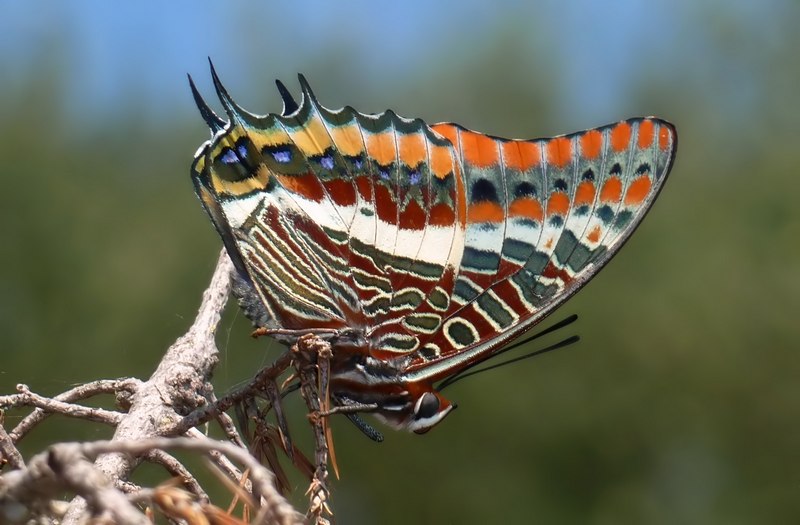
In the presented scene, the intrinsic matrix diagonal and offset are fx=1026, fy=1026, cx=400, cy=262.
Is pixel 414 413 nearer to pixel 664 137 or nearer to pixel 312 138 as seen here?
pixel 312 138

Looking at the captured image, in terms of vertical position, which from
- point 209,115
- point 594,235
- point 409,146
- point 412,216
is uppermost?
point 209,115

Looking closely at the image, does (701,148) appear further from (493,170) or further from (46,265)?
(493,170)

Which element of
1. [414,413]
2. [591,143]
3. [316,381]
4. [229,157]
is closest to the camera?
[316,381]

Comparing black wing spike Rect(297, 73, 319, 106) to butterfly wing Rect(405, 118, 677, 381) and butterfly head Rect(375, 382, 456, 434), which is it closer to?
butterfly wing Rect(405, 118, 677, 381)

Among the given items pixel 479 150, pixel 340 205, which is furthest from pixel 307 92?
pixel 479 150

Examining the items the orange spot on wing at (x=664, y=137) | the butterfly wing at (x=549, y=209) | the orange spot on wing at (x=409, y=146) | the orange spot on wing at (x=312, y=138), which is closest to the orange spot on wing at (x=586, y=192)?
the butterfly wing at (x=549, y=209)

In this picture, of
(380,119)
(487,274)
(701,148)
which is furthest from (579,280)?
(701,148)

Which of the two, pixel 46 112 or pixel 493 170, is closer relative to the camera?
pixel 493 170
